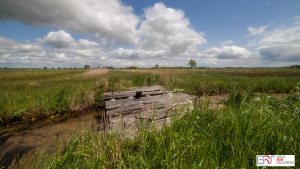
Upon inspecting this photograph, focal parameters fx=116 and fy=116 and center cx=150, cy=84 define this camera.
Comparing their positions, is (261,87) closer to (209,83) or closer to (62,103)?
(209,83)

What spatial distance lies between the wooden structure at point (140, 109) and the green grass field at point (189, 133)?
0.31 metres

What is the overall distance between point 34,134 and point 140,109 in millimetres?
4124

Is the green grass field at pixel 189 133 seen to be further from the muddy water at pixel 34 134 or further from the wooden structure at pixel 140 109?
the muddy water at pixel 34 134

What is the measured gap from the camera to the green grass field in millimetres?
1537

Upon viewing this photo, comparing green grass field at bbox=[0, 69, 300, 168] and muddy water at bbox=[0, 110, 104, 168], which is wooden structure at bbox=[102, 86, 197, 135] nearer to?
green grass field at bbox=[0, 69, 300, 168]

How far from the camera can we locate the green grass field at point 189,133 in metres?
1.54

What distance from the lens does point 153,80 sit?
1106 cm

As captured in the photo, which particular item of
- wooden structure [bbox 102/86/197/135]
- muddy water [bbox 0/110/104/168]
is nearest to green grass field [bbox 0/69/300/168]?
wooden structure [bbox 102/86/197/135]

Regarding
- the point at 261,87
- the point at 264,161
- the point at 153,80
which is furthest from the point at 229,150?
the point at 261,87

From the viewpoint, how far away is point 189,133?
6.18ft

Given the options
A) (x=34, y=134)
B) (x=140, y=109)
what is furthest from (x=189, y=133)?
(x=34, y=134)

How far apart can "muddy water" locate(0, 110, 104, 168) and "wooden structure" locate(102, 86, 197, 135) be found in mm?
702

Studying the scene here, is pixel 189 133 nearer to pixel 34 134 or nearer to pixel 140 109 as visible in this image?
pixel 140 109

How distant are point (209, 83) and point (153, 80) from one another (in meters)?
4.83
